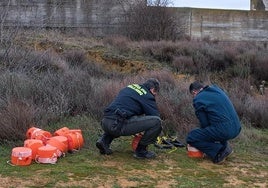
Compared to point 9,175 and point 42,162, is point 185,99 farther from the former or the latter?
point 9,175

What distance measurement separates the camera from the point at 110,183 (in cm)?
548

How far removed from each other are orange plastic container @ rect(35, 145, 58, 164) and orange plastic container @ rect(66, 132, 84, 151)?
2.06ft

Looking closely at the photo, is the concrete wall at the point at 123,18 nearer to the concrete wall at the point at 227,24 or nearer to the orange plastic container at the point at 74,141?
the concrete wall at the point at 227,24

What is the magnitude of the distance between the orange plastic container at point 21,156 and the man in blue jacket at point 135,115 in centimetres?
115

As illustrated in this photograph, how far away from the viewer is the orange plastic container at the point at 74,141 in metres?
6.77

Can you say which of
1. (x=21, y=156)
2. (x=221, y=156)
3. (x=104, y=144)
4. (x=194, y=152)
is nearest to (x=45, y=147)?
(x=21, y=156)

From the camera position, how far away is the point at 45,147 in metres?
6.10

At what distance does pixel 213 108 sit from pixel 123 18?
2371 cm

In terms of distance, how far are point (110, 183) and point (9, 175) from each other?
127cm


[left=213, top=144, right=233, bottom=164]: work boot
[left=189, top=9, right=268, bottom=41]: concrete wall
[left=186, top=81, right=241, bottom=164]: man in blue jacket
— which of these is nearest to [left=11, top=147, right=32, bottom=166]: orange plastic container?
[left=186, top=81, right=241, bottom=164]: man in blue jacket

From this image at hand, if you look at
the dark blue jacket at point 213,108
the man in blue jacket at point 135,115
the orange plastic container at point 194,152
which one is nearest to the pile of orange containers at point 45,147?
the man in blue jacket at point 135,115

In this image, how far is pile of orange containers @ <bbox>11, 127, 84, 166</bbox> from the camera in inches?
236

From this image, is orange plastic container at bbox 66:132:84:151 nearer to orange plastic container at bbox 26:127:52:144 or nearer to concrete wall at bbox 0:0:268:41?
orange plastic container at bbox 26:127:52:144

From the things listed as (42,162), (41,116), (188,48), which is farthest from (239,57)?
(42,162)
